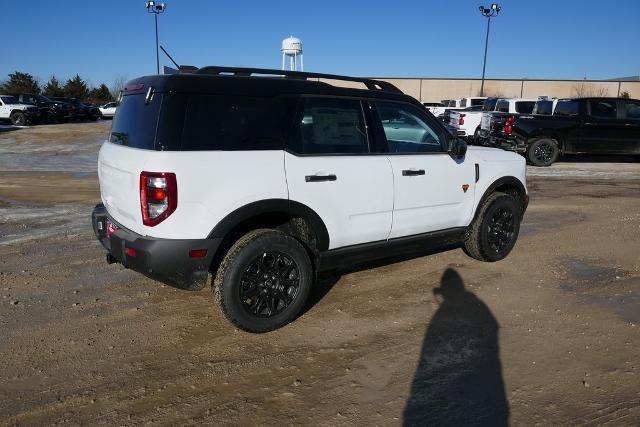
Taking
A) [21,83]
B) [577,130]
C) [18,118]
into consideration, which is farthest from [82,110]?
[577,130]

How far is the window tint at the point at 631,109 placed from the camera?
45.8ft

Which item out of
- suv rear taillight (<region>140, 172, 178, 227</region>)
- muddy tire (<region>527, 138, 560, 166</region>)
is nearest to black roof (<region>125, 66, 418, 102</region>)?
suv rear taillight (<region>140, 172, 178, 227</region>)

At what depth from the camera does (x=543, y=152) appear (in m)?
14.1

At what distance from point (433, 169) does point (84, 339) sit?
3264 mm

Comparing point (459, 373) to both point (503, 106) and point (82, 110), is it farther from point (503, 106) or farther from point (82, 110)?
point (82, 110)

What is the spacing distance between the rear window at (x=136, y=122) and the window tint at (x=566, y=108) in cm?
1315

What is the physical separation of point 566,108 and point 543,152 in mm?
1380

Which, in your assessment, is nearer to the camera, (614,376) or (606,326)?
(614,376)

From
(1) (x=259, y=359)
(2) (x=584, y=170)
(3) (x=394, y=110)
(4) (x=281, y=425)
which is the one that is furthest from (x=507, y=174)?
(2) (x=584, y=170)

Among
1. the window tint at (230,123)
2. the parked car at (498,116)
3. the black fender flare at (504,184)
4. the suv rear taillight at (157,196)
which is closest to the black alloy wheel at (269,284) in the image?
the suv rear taillight at (157,196)

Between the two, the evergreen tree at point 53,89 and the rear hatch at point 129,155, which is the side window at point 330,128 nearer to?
the rear hatch at point 129,155

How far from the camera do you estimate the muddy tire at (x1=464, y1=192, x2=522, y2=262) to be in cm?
531

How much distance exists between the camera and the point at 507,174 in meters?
5.45

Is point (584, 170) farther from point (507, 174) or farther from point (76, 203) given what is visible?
point (76, 203)
